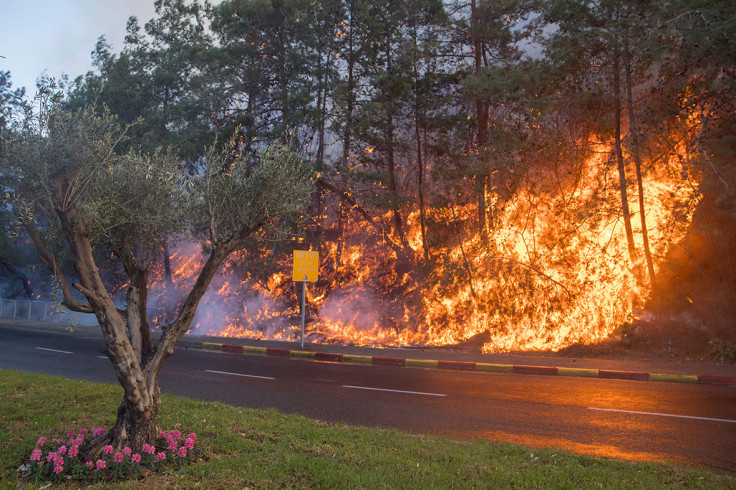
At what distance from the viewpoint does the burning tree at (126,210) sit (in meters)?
5.48

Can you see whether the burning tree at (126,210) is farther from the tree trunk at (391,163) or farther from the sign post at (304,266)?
the tree trunk at (391,163)

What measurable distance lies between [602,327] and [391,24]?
14.0 meters

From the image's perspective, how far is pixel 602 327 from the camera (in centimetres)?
1611

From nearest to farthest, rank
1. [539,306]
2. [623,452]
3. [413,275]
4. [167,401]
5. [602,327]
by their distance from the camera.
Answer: [623,452] < [167,401] < [602,327] < [539,306] < [413,275]

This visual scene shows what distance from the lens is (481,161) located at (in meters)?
20.0

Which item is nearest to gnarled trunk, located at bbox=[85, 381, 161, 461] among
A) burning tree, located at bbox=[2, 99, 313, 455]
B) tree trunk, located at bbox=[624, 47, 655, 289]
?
burning tree, located at bbox=[2, 99, 313, 455]

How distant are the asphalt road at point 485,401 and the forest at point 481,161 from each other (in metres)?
3.15

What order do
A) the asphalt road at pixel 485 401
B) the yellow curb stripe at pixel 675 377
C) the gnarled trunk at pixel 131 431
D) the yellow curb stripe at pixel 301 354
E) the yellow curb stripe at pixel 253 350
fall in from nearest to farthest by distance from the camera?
1. the gnarled trunk at pixel 131 431
2. the asphalt road at pixel 485 401
3. the yellow curb stripe at pixel 675 377
4. the yellow curb stripe at pixel 301 354
5. the yellow curb stripe at pixel 253 350

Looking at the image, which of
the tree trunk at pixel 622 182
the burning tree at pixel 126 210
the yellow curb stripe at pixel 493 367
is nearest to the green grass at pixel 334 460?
the burning tree at pixel 126 210

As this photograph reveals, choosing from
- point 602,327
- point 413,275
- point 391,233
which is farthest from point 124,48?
point 602,327

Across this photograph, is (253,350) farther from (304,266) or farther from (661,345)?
(661,345)

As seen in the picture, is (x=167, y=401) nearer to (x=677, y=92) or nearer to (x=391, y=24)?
(x=677, y=92)

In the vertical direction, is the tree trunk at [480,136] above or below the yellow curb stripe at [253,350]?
above

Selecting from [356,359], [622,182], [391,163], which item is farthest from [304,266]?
[622,182]
